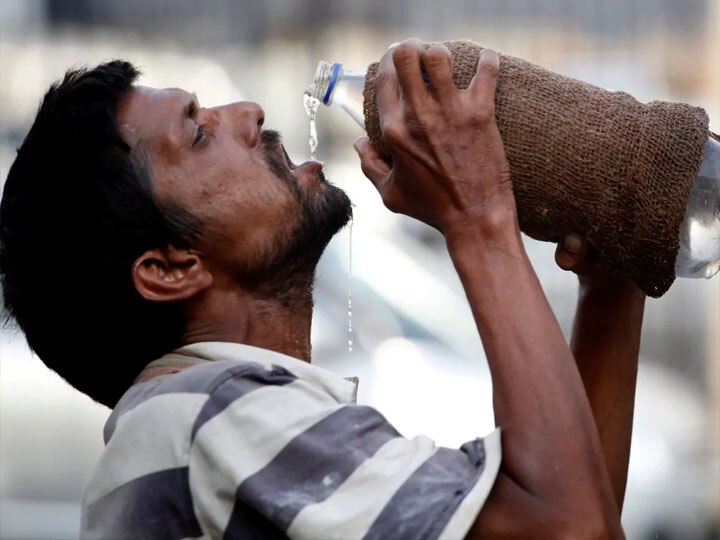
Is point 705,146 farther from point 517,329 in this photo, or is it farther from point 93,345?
point 93,345

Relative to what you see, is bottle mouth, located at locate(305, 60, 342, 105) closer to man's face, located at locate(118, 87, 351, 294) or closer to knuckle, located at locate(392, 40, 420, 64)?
man's face, located at locate(118, 87, 351, 294)

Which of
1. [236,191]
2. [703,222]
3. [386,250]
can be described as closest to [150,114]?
[236,191]

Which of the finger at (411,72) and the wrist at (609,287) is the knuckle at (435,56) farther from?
the wrist at (609,287)

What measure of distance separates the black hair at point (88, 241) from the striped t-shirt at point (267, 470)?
27 centimetres

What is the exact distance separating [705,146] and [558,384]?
48cm

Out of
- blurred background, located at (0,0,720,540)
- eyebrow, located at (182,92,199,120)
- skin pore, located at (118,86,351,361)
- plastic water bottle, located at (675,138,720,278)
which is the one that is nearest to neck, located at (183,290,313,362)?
skin pore, located at (118,86,351,361)

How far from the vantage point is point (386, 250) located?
605 cm

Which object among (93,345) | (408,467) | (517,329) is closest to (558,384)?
(517,329)

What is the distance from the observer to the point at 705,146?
2.10 m

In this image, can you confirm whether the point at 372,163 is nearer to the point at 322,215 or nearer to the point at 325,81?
the point at 322,215

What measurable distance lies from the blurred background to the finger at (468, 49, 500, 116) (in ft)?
10.5

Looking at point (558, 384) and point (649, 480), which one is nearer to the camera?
point (558, 384)

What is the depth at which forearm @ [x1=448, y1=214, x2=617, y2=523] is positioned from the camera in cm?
180

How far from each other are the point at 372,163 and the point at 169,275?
36 cm
